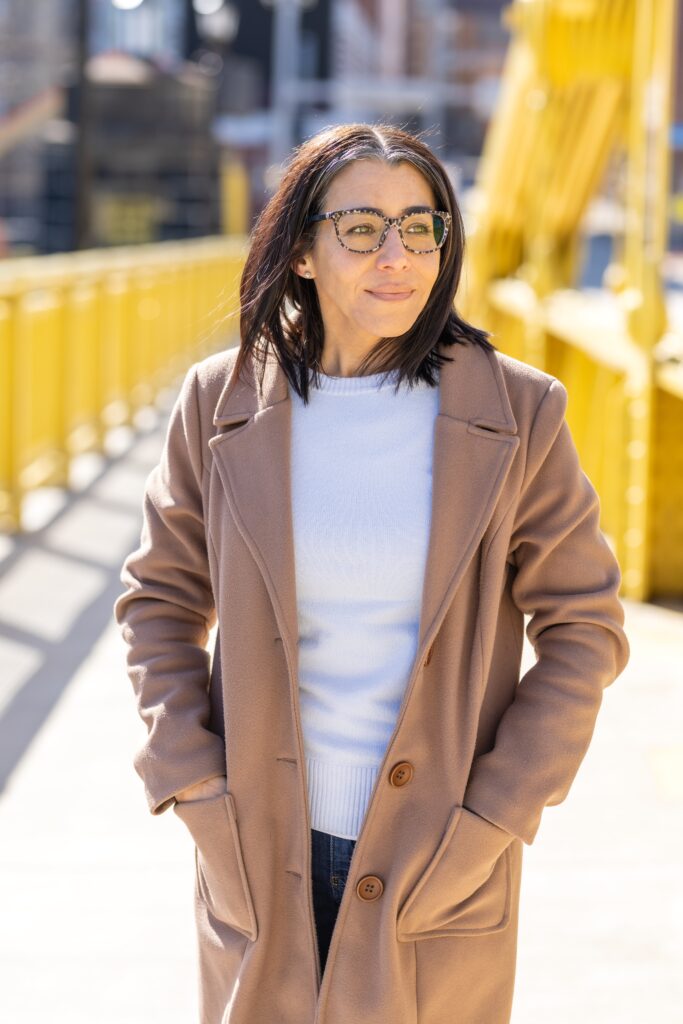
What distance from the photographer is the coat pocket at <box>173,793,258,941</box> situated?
200cm

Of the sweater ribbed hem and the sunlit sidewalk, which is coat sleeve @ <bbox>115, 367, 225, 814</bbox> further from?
the sunlit sidewalk

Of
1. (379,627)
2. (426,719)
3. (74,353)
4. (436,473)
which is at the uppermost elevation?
(436,473)

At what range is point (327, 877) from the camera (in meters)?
2.02

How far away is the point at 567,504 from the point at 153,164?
28876 mm

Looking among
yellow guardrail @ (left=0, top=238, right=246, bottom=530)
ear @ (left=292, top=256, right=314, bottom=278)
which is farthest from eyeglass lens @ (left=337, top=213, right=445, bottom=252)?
yellow guardrail @ (left=0, top=238, right=246, bottom=530)

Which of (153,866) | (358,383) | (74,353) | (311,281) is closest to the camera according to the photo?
(358,383)

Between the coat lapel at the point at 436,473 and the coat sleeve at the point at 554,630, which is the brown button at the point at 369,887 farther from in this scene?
the coat lapel at the point at 436,473

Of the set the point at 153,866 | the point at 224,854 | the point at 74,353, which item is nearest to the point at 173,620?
the point at 224,854

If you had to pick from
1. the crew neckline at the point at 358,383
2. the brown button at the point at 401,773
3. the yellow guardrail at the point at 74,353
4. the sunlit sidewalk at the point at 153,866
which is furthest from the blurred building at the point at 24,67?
the brown button at the point at 401,773

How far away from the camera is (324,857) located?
2014 millimetres

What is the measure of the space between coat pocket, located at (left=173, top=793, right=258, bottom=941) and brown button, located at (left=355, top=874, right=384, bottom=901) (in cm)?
15

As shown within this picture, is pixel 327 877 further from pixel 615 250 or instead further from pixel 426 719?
pixel 615 250

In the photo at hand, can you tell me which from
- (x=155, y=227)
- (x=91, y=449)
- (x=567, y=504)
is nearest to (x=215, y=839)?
(x=567, y=504)

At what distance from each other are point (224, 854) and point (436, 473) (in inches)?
22.6
